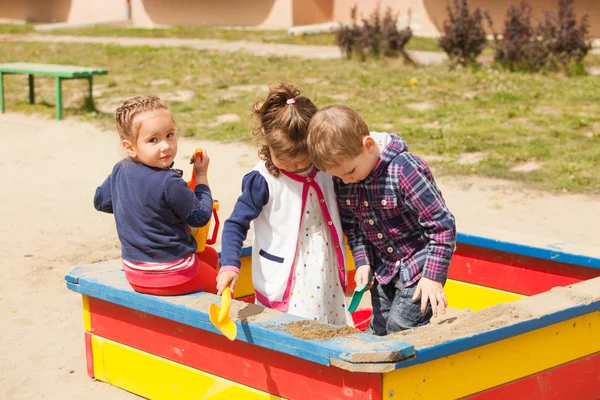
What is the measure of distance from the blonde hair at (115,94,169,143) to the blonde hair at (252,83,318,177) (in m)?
0.35

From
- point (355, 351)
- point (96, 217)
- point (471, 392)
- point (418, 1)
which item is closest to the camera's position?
point (355, 351)

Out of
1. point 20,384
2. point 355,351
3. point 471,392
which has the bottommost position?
point 20,384

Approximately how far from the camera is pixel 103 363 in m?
3.41

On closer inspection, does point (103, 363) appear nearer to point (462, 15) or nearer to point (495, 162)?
point (495, 162)

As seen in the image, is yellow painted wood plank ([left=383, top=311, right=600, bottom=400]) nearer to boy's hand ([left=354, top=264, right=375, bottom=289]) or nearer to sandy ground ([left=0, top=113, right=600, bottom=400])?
boy's hand ([left=354, top=264, right=375, bottom=289])

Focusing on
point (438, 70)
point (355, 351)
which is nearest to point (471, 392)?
point (355, 351)

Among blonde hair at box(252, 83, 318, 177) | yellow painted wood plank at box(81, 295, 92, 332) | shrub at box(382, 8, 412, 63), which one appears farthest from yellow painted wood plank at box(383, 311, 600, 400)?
shrub at box(382, 8, 412, 63)

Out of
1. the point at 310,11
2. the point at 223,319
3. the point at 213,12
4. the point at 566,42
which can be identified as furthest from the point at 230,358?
the point at 213,12

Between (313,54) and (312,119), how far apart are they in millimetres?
11637

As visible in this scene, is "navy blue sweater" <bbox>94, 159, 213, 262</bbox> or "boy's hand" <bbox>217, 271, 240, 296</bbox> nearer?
"boy's hand" <bbox>217, 271, 240, 296</bbox>

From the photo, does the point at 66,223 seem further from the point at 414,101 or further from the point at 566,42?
the point at 566,42

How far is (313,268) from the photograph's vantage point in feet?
10.2

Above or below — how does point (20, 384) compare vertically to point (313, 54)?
below

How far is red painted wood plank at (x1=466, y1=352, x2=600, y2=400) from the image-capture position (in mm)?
2846
